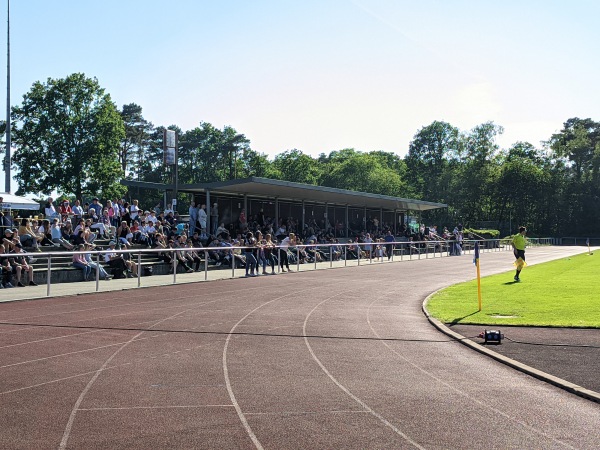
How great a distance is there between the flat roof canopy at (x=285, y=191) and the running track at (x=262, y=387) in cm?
1920

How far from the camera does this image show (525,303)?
16078 mm

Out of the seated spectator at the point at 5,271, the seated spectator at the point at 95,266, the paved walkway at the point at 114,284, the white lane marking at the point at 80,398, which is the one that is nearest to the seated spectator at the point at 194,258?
the paved walkway at the point at 114,284

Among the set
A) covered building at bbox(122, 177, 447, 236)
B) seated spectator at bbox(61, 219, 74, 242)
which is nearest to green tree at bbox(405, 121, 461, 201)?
covered building at bbox(122, 177, 447, 236)

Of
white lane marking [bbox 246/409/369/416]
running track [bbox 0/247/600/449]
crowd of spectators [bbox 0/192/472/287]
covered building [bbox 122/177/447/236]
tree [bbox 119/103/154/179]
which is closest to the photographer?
running track [bbox 0/247/600/449]

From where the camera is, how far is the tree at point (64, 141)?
57125 mm

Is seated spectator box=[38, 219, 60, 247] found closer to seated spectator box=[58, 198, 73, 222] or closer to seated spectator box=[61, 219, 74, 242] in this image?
seated spectator box=[61, 219, 74, 242]

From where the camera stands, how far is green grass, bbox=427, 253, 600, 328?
13.1 m

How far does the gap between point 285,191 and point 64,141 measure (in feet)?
95.4

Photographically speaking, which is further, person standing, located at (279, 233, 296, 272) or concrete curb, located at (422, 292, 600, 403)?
person standing, located at (279, 233, 296, 272)

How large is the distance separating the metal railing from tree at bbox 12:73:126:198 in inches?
1179

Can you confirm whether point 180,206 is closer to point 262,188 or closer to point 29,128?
point 29,128

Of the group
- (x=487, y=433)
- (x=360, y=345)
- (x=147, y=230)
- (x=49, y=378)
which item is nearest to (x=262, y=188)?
(x=147, y=230)

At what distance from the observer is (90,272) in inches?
821

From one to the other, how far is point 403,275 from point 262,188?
1139 centimetres
